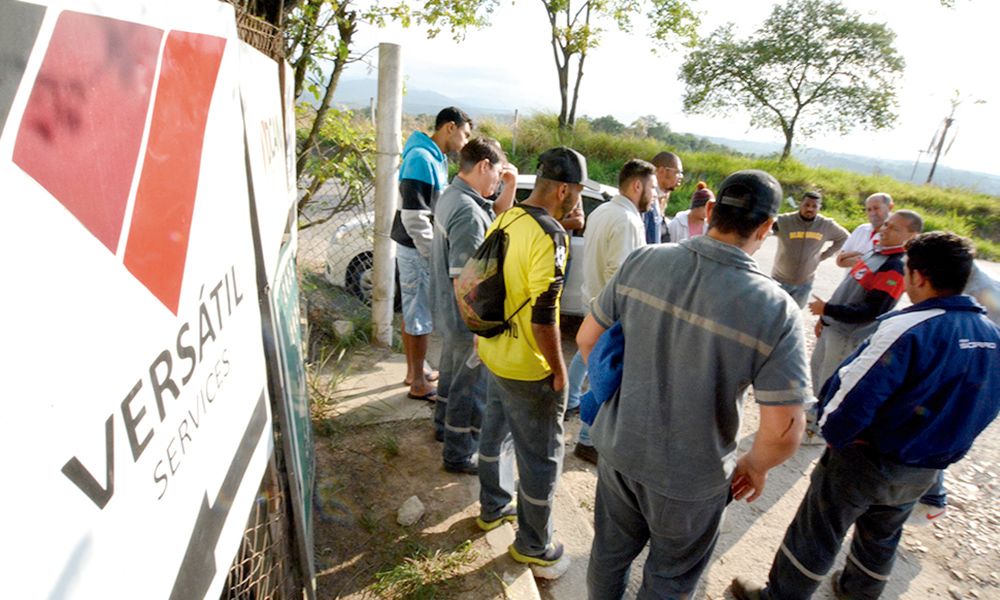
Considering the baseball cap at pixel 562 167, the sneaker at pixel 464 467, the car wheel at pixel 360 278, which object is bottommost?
the sneaker at pixel 464 467

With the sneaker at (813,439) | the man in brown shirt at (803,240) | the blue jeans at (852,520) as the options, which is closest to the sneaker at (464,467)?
the blue jeans at (852,520)

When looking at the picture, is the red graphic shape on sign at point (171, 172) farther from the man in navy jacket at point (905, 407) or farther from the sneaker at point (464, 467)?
the sneaker at point (464, 467)

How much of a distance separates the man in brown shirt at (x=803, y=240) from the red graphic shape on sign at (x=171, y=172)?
4.78 metres

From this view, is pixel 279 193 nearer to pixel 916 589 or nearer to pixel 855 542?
pixel 855 542

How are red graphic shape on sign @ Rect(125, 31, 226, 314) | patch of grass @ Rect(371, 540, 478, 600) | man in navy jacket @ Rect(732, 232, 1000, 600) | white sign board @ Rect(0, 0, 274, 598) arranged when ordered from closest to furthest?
white sign board @ Rect(0, 0, 274, 598) < red graphic shape on sign @ Rect(125, 31, 226, 314) < man in navy jacket @ Rect(732, 232, 1000, 600) < patch of grass @ Rect(371, 540, 478, 600)

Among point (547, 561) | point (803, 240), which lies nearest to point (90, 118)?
point (547, 561)

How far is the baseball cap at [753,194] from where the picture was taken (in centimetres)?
167

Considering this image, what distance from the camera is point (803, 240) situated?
15.0 feet

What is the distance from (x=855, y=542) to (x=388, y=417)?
2738mm

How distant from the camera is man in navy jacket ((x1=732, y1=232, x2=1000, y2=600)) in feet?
6.80

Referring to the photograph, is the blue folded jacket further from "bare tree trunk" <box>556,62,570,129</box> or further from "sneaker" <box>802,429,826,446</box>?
"bare tree trunk" <box>556,62,570,129</box>

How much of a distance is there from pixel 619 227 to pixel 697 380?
1.67 m

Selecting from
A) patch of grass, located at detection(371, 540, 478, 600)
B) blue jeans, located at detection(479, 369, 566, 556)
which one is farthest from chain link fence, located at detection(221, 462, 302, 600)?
blue jeans, located at detection(479, 369, 566, 556)

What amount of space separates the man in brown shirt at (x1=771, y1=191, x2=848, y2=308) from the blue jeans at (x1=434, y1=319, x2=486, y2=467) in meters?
3.09
